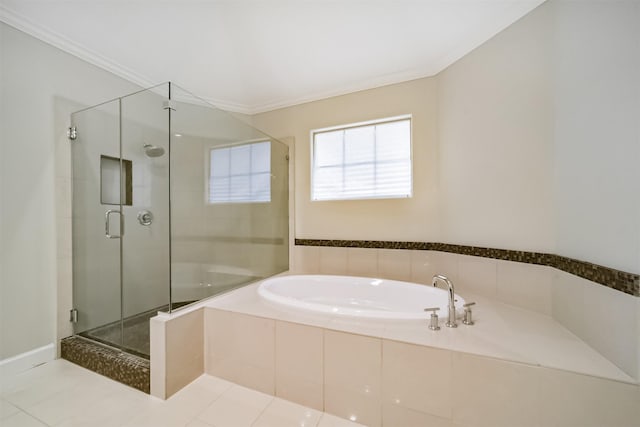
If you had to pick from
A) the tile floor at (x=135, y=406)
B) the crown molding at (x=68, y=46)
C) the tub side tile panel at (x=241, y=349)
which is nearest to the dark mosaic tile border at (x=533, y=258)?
the tub side tile panel at (x=241, y=349)

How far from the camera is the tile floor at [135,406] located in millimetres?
1184

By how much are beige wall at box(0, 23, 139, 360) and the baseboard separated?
3 cm

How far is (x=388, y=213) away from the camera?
7.41ft

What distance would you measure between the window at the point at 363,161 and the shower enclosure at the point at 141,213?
1.04 m

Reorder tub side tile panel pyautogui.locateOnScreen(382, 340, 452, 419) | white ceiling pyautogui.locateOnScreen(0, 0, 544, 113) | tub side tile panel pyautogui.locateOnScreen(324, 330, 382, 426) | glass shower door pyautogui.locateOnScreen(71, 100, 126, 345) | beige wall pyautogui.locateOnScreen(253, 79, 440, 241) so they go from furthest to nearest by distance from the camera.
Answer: beige wall pyautogui.locateOnScreen(253, 79, 440, 241)
glass shower door pyautogui.locateOnScreen(71, 100, 126, 345)
white ceiling pyautogui.locateOnScreen(0, 0, 544, 113)
tub side tile panel pyautogui.locateOnScreen(324, 330, 382, 426)
tub side tile panel pyautogui.locateOnScreen(382, 340, 452, 419)

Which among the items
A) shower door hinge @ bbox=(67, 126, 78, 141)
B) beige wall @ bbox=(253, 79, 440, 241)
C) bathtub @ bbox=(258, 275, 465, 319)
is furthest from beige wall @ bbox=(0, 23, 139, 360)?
beige wall @ bbox=(253, 79, 440, 241)

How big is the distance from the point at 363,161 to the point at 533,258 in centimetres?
149

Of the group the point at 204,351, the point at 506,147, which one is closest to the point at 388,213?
the point at 506,147

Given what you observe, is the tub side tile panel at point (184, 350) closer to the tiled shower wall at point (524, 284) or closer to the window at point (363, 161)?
the tiled shower wall at point (524, 284)

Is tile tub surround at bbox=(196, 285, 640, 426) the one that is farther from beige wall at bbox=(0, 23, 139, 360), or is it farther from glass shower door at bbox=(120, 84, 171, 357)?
beige wall at bbox=(0, 23, 139, 360)

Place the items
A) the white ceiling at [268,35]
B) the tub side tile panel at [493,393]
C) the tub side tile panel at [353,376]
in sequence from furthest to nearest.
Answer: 1. the white ceiling at [268,35]
2. the tub side tile panel at [353,376]
3. the tub side tile panel at [493,393]

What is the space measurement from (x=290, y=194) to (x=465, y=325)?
1.94 m

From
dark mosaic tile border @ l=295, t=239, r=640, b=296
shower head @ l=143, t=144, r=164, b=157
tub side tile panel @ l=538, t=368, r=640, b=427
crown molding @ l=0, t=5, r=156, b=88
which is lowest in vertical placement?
tub side tile panel @ l=538, t=368, r=640, b=427

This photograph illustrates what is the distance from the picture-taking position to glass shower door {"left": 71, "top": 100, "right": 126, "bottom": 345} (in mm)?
1847
